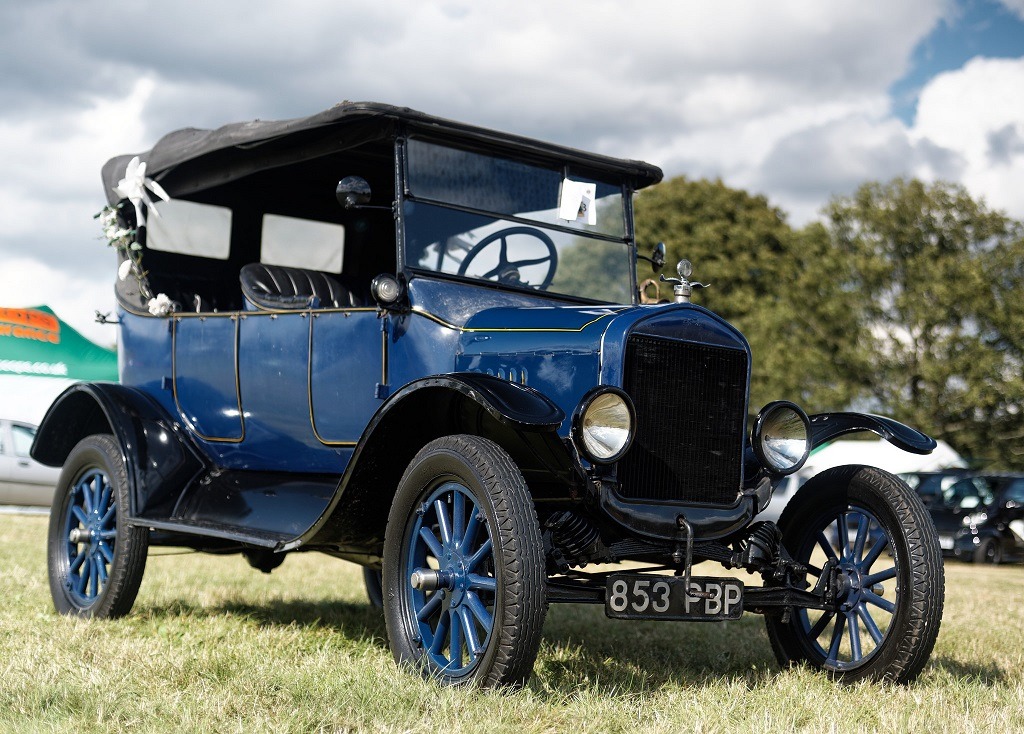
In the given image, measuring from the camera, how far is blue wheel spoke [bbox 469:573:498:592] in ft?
11.9

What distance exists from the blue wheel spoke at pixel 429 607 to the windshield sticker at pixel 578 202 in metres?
2.14

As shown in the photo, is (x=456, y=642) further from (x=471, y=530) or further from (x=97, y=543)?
(x=97, y=543)

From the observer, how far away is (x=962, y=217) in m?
24.6

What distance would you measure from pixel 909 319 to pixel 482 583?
23.1 m

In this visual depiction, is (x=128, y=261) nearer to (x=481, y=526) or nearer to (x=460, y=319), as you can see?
(x=460, y=319)

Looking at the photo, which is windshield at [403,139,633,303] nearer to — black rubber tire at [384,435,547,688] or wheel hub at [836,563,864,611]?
black rubber tire at [384,435,547,688]

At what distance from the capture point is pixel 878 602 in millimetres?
4340

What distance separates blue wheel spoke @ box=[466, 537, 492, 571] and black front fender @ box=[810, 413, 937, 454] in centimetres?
155

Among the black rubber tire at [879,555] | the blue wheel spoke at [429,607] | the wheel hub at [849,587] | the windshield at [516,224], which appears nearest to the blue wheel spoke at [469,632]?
the blue wheel spoke at [429,607]

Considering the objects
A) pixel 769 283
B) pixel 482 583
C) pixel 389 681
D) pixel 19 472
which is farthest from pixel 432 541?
pixel 769 283

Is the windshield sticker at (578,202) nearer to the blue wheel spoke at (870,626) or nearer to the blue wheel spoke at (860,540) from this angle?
the blue wheel spoke at (860,540)

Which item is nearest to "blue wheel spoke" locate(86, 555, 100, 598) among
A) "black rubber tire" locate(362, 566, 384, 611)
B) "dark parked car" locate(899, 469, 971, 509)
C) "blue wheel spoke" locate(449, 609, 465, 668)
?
"black rubber tire" locate(362, 566, 384, 611)

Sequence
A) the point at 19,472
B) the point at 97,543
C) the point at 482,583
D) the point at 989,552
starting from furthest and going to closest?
the point at 989,552
the point at 19,472
the point at 97,543
the point at 482,583

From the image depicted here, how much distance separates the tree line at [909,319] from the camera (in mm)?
23672
